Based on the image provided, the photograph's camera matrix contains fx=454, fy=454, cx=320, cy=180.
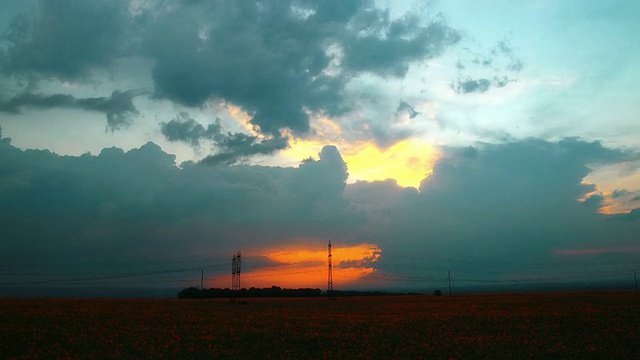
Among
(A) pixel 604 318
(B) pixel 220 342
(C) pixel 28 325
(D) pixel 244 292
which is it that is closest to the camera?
(B) pixel 220 342

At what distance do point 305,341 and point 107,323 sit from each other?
21.1m

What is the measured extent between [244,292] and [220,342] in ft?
480

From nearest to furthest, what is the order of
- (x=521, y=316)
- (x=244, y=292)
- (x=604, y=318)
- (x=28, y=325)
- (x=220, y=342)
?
(x=220, y=342) → (x=28, y=325) → (x=604, y=318) → (x=521, y=316) → (x=244, y=292)

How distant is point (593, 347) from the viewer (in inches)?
1181

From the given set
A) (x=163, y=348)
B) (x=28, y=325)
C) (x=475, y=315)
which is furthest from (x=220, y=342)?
(x=475, y=315)

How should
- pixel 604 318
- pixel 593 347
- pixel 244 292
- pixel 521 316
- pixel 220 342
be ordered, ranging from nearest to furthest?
1. pixel 593 347
2. pixel 220 342
3. pixel 604 318
4. pixel 521 316
5. pixel 244 292

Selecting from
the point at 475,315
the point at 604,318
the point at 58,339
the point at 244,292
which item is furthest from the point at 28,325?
the point at 244,292

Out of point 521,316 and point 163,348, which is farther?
point 521,316

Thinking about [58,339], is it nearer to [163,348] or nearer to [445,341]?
[163,348]

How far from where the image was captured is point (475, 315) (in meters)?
50.9

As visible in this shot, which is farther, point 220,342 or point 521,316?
point 521,316

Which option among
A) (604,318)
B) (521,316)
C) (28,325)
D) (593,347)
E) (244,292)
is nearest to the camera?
(593,347)

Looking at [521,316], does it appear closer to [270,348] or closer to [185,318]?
[270,348]

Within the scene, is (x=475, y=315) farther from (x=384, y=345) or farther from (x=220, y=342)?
(x=220, y=342)
